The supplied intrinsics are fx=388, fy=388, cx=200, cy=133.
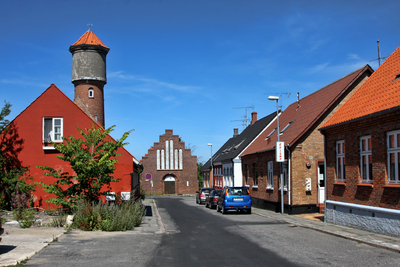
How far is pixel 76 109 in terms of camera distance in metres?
20.1

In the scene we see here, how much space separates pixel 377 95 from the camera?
47.4 ft

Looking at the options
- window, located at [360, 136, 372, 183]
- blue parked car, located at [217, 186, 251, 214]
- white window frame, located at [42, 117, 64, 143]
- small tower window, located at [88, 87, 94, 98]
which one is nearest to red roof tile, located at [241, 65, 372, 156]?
blue parked car, located at [217, 186, 251, 214]

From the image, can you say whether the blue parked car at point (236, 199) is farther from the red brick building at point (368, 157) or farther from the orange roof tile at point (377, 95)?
the orange roof tile at point (377, 95)

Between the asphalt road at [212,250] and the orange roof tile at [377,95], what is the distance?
4.70 meters

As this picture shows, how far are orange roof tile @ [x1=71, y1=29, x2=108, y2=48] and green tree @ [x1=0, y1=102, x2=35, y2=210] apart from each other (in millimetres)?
20406

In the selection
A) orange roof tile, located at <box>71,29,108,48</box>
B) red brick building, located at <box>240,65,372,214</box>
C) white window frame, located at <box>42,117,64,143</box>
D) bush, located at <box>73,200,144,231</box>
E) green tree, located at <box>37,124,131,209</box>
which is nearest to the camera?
bush, located at <box>73,200,144,231</box>

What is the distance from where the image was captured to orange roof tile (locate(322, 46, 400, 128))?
13.2 metres

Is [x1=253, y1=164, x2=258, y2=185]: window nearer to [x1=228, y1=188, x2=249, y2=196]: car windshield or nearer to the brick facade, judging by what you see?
[x1=228, y1=188, x2=249, y2=196]: car windshield

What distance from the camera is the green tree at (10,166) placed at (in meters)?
18.5

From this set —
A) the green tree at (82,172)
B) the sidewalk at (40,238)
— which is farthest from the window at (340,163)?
the green tree at (82,172)

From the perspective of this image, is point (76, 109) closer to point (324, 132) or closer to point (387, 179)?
point (324, 132)

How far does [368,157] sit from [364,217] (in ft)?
7.05

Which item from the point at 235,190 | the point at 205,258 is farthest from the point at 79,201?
the point at 235,190

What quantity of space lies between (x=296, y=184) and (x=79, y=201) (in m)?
11.6
